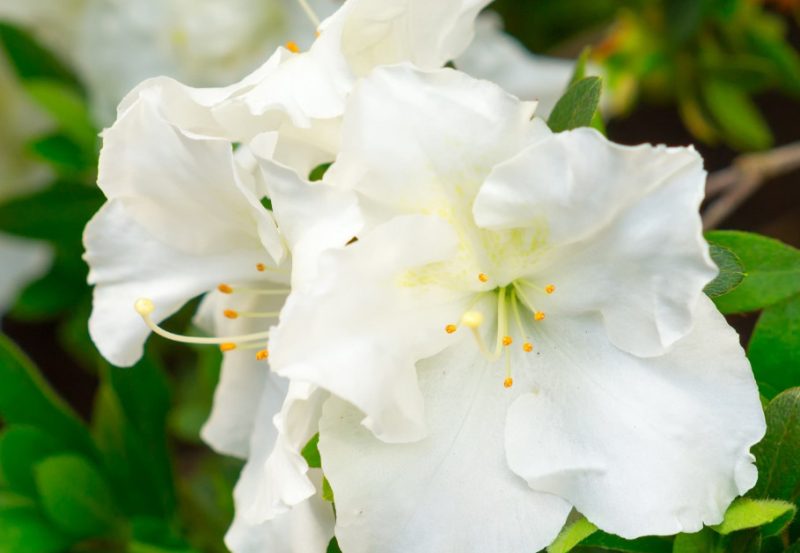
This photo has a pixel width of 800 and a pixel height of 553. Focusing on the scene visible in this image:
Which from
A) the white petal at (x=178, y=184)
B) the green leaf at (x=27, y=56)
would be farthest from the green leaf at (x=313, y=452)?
the green leaf at (x=27, y=56)

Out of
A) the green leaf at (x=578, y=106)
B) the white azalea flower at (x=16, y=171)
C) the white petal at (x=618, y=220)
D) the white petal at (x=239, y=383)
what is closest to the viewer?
the white petal at (x=618, y=220)

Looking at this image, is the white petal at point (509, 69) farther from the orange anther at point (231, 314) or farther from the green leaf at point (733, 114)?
the orange anther at point (231, 314)

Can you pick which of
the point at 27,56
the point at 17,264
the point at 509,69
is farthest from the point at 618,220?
the point at 17,264

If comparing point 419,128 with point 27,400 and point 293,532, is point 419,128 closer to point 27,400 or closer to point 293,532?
point 293,532

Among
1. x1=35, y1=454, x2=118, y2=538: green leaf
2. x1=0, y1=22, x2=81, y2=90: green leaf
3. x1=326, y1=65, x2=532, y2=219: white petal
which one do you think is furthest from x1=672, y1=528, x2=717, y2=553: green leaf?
x1=0, y1=22, x2=81, y2=90: green leaf

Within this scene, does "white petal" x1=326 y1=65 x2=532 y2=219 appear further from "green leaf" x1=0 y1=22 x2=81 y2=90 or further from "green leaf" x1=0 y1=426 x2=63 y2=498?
"green leaf" x1=0 y1=22 x2=81 y2=90

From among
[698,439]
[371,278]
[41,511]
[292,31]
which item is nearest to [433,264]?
[371,278]

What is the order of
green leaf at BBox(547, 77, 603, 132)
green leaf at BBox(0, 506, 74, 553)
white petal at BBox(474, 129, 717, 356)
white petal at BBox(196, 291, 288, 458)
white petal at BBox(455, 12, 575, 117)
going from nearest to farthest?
white petal at BBox(474, 129, 717, 356) → green leaf at BBox(547, 77, 603, 132) → white petal at BBox(196, 291, 288, 458) → green leaf at BBox(0, 506, 74, 553) → white petal at BBox(455, 12, 575, 117)
